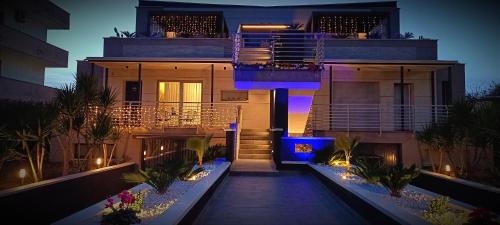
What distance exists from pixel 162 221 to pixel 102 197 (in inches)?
243

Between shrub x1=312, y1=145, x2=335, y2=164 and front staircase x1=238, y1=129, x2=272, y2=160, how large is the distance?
7.89ft

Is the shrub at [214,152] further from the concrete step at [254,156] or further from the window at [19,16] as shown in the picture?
the window at [19,16]

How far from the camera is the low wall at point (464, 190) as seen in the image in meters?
6.02

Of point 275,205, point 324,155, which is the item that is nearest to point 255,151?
point 324,155

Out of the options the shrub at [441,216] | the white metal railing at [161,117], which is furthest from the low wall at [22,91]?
the shrub at [441,216]

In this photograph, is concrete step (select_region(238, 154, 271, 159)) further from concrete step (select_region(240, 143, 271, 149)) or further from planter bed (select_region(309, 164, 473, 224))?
planter bed (select_region(309, 164, 473, 224))

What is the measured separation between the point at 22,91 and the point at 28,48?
332 cm

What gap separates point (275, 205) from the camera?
21.5 feet

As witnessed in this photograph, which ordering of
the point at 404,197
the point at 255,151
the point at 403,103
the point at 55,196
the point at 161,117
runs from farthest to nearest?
1. the point at 403,103
2. the point at 255,151
3. the point at 161,117
4. the point at 55,196
5. the point at 404,197

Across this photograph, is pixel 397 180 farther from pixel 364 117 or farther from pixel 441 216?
pixel 364 117

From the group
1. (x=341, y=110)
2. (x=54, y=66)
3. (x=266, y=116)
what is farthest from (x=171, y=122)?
(x=54, y=66)

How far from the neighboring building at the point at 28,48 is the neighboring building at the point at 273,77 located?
3.45m

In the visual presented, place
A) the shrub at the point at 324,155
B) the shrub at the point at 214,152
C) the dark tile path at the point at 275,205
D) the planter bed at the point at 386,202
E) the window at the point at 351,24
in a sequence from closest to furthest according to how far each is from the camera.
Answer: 1. the planter bed at the point at 386,202
2. the dark tile path at the point at 275,205
3. the shrub at the point at 324,155
4. the shrub at the point at 214,152
5. the window at the point at 351,24

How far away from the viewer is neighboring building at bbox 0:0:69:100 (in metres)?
16.8
